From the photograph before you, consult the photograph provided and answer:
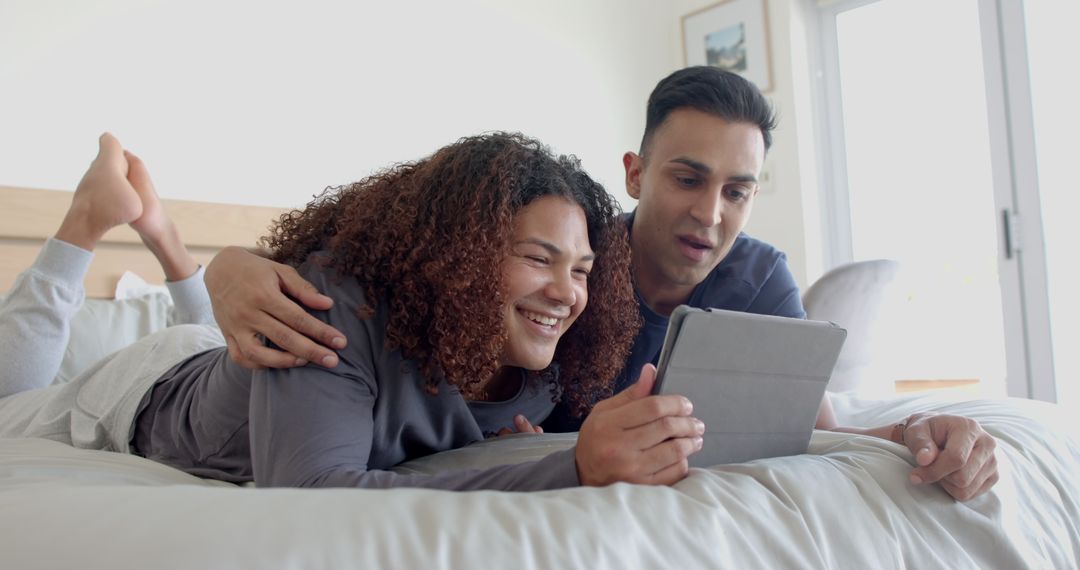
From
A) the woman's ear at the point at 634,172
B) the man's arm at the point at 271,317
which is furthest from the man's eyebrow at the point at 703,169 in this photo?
the man's arm at the point at 271,317

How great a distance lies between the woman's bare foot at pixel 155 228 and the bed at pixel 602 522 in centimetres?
98

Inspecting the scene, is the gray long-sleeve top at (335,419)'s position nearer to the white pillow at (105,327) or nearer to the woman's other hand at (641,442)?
the woman's other hand at (641,442)

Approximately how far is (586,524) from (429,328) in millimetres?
464

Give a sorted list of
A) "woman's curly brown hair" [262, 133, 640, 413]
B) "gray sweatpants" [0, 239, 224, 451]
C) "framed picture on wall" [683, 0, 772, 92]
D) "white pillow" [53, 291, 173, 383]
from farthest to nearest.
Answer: "framed picture on wall" [683, 0, 772, 92] < "white pillow" [53, 291, 173, 383] < "gray sweatpants" [0, 239, 224, 451] < "woman's curly brown hair" [262, 133, 640, 413]

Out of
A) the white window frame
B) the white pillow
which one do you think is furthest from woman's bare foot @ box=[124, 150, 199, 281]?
the white window frame

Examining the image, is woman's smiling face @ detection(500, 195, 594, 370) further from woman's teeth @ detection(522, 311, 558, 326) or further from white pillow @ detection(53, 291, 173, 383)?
white pillow @ detection(53, 291, 173, 383)

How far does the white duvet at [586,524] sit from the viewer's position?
0.55 metres

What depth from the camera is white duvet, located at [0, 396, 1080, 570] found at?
545 millimetres

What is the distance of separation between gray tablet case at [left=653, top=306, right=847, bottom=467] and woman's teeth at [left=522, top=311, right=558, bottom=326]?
0.31 m

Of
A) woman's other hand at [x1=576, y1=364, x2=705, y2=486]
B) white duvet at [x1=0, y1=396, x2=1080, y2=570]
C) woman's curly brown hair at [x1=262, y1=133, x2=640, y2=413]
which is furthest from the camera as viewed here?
woman's curly brown hair at [x1=262, y1=133, x2=640, y2=413]

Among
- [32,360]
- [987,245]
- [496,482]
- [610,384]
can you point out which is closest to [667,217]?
[610,384]

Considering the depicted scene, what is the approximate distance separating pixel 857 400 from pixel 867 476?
2.47ft

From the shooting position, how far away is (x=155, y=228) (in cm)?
188

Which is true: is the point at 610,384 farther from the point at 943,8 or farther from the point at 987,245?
the point at 943,8
